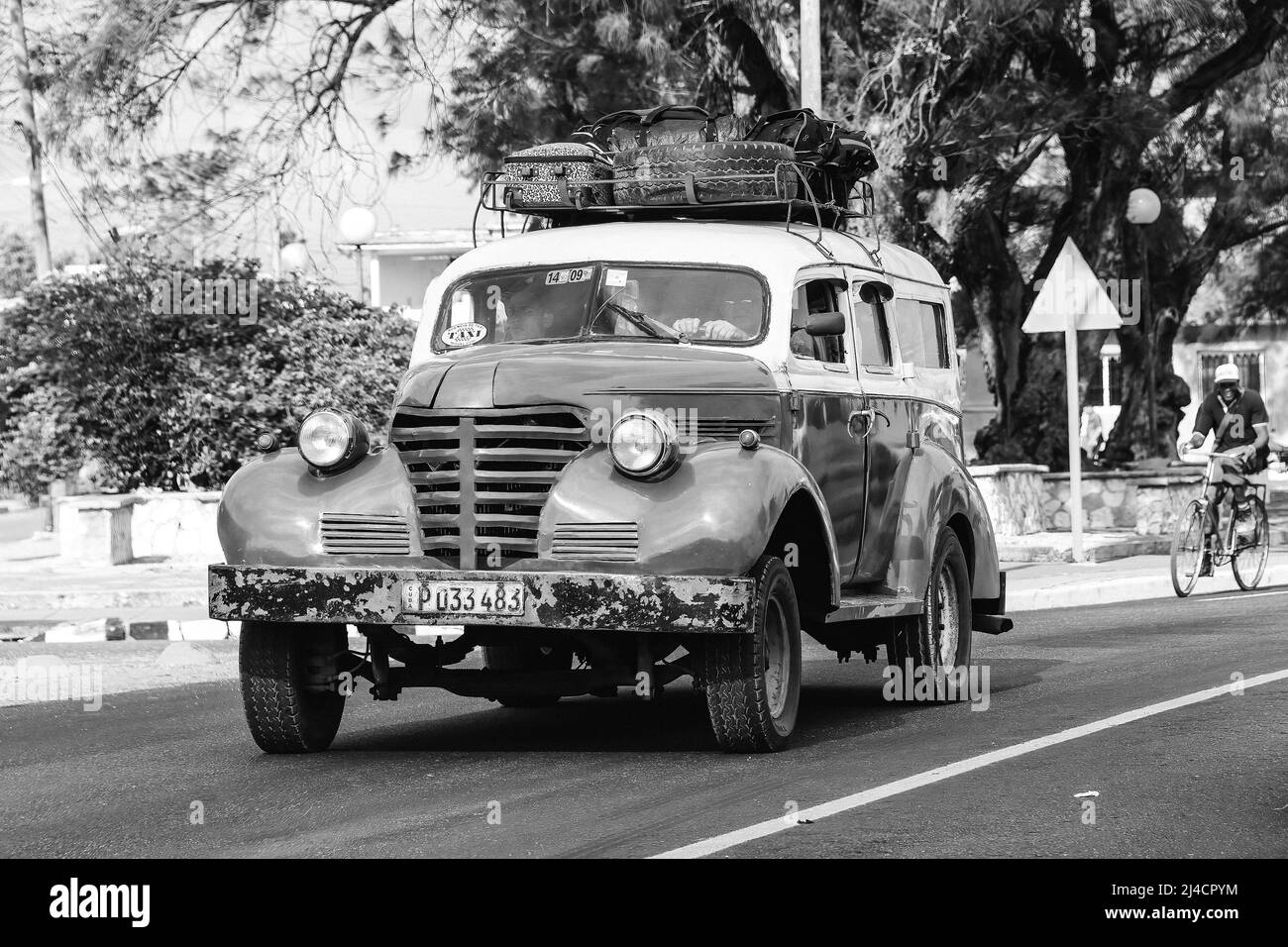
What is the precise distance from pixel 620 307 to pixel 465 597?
201cm

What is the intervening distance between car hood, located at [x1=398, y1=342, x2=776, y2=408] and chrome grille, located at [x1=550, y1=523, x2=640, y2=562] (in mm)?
602

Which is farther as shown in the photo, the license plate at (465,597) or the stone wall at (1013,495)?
the stone wall at (1013,495)

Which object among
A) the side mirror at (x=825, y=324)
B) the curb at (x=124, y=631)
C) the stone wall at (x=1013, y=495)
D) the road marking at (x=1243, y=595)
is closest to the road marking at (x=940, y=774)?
the side mirror at (x=825, y=324)

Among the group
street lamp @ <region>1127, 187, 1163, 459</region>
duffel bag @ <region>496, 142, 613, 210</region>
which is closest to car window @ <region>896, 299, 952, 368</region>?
duffel bag @ <region>496, 142, 613, 210</region>

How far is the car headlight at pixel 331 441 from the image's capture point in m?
8.42

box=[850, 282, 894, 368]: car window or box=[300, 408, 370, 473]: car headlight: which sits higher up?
box=[850, 282, 894, 368]: car window

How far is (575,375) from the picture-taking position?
8.45m

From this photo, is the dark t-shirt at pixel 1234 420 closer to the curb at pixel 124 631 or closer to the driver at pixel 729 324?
the curb at pixel 124 631

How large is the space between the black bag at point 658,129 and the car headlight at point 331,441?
2.91m

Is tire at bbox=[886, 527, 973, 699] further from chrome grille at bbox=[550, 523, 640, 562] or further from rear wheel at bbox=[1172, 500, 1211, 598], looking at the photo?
rear wheel at bbox=[1172, 500, 1211, 598]

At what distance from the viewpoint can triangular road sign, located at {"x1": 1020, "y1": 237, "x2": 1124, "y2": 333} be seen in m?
19.2
